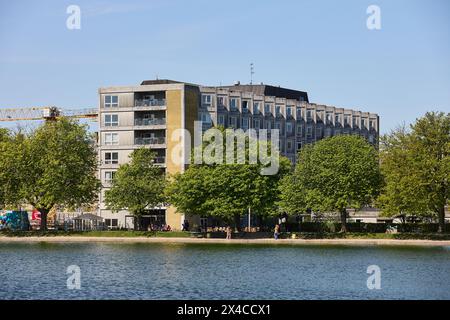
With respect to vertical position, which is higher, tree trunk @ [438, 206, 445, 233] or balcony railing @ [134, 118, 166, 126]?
balcony railing @ [134, 118, 166, 126]

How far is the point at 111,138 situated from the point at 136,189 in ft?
81.4

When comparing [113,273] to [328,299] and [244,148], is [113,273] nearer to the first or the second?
[328,299]

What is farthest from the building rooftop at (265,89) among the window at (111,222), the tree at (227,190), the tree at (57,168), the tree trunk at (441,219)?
the tree trunk at (441,219)

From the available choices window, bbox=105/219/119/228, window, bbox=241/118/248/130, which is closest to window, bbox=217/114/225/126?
window, bbox=241/118/248/130

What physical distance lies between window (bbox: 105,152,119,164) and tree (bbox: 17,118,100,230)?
1684 centimetres

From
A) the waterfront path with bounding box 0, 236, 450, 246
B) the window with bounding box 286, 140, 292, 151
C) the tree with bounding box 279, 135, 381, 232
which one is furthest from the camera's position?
the window with bounding box 286, 140, 292, 151

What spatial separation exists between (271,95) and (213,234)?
6662cm

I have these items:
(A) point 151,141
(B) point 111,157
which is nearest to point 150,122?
(A) point 151,141

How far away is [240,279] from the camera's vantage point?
68.8 meters

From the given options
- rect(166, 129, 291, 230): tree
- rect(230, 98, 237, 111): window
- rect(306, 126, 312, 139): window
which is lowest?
rect(166, 129, 291, 230): tree

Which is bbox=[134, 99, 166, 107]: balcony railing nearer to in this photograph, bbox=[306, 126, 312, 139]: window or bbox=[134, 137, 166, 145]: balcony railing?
bbox=[134, 137, 166, 145]: balcony railing

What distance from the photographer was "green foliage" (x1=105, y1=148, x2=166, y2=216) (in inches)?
5064
